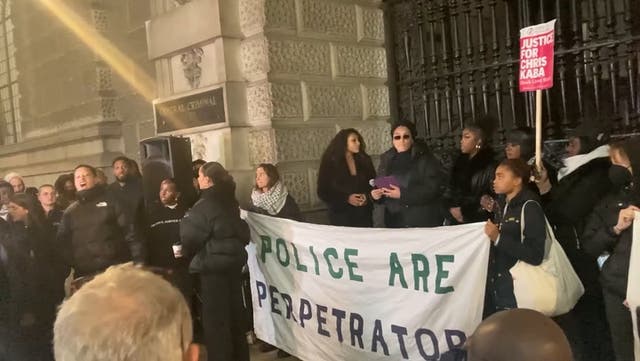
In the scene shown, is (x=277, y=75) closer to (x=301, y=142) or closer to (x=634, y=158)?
(x=301, y=142)

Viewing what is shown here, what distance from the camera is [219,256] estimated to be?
481cm

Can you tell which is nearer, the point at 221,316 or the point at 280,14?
the point at 221,316

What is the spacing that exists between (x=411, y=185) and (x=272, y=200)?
4.29 feet

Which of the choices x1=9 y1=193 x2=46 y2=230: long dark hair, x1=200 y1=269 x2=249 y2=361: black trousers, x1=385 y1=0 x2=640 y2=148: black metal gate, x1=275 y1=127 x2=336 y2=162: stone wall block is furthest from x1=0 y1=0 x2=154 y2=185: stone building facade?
x1=200 y1=269 x2=249 y2=361: black trousers

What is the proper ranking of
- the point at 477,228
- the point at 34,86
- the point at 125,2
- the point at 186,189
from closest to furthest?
the point at 477,228 → the point at 186,189 → the point at 125,2 → the point at 34,86

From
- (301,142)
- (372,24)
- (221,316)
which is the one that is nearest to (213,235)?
(221,316)

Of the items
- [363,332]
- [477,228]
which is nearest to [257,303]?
[363,332]

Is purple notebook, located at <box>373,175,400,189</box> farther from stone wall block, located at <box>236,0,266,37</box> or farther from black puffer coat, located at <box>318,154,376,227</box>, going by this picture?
stone wall block, located at <box>236,0,266,37</box>

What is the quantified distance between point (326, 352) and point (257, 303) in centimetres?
102

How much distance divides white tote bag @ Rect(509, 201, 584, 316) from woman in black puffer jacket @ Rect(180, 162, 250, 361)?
2.20 metres

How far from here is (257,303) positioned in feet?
→ 18.0

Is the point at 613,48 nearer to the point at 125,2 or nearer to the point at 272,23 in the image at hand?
the point at 272,23

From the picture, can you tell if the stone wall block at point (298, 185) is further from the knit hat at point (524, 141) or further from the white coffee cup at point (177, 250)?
the knit hat at point (524, 141)

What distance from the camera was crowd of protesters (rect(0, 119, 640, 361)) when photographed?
12.3 feet
